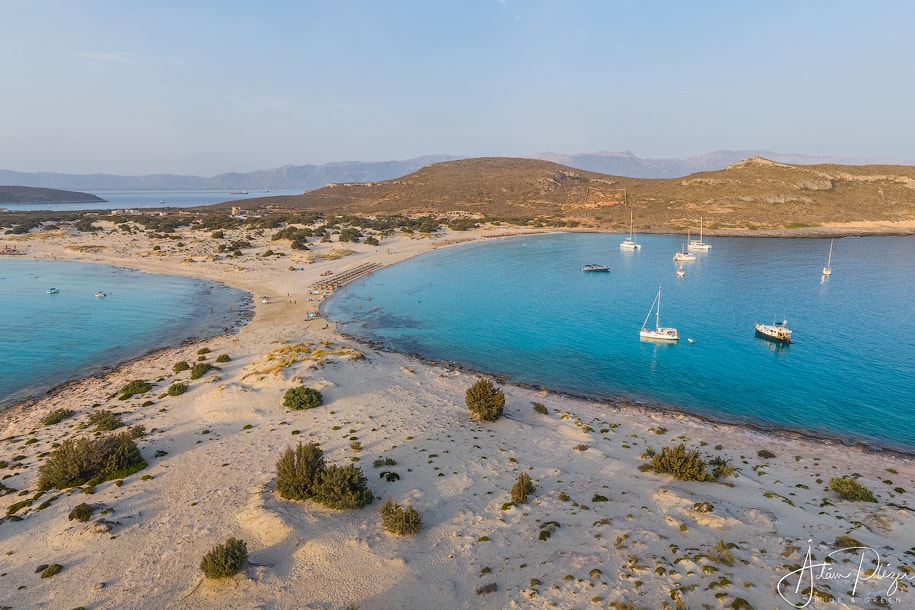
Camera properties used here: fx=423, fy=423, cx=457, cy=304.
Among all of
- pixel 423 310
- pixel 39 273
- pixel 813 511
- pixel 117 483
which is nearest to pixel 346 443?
pixel 117 483

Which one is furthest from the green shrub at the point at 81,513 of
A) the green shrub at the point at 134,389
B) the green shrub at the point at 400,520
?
the green shrub at the point at 134,389

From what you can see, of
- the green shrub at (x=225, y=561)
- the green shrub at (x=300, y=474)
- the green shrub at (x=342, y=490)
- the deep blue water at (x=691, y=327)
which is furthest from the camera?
the deep blue water at (x=691, y=327)

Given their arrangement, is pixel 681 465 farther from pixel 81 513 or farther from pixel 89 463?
pixel 89 463

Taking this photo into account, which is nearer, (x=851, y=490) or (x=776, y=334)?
(x=851, y=490)

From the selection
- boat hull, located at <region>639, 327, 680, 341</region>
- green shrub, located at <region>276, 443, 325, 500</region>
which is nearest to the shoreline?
boat hull, located at <region>639, 327, 680, 341</region>

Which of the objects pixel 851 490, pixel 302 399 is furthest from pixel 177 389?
pixel 851 490

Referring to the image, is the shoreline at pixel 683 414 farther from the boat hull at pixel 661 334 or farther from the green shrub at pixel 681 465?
the boat hull at pixel 661 334

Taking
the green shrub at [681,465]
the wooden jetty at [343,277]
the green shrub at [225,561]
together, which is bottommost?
the green shrub at [681,465]
